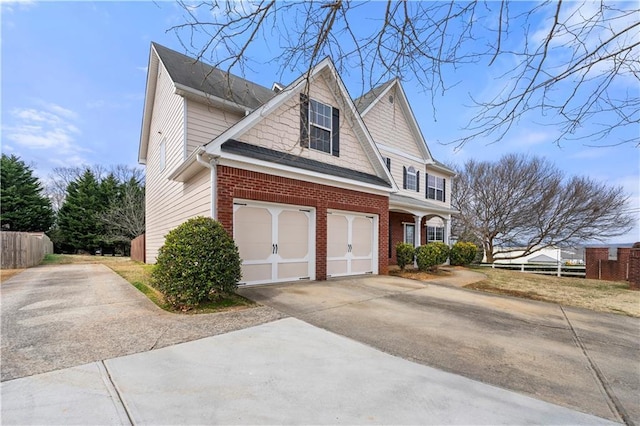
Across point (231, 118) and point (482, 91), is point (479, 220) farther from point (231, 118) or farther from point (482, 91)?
point (482, 91)

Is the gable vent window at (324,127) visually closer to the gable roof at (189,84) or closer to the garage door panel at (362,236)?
the gable roof at (189,84)

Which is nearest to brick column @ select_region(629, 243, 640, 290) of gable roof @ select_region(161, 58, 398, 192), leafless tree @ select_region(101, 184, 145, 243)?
gable roof @ select_region(161, 58, 398, 192)

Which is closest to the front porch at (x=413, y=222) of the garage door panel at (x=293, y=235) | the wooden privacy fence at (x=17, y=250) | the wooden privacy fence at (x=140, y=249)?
the garage door panel at (x=293, y=235)

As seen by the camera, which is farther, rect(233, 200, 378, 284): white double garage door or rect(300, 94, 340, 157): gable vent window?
rect(300, 94, 340, 157): gable vent window

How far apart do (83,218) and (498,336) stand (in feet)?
115

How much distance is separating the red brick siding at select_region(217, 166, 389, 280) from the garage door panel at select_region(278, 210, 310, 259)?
365mm

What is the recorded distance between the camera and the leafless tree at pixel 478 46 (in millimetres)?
2752

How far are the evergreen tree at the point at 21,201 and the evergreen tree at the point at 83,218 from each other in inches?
60.2

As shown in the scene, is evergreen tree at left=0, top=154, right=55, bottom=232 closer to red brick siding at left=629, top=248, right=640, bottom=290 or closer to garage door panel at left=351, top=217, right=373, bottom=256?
garage door panel at left=351, top=217, right=373, bottom=256

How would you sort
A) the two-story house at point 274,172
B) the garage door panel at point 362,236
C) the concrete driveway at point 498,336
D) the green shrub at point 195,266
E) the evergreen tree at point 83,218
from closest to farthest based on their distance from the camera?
the concrete driveway at point 498,336 < the green shrub at point 195,266 < the two-story house at point 274,172 < the garage door panel at point 362,236 < the evergreen tree at point 83,218

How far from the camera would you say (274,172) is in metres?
7.89

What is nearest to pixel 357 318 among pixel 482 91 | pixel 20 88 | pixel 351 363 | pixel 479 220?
pixel 351 363

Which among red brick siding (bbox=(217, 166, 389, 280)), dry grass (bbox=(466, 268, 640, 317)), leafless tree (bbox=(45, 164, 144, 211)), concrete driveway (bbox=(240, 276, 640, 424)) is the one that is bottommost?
dry grass (bbox=(466, 268, 640, 317))

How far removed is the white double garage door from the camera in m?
7.60
